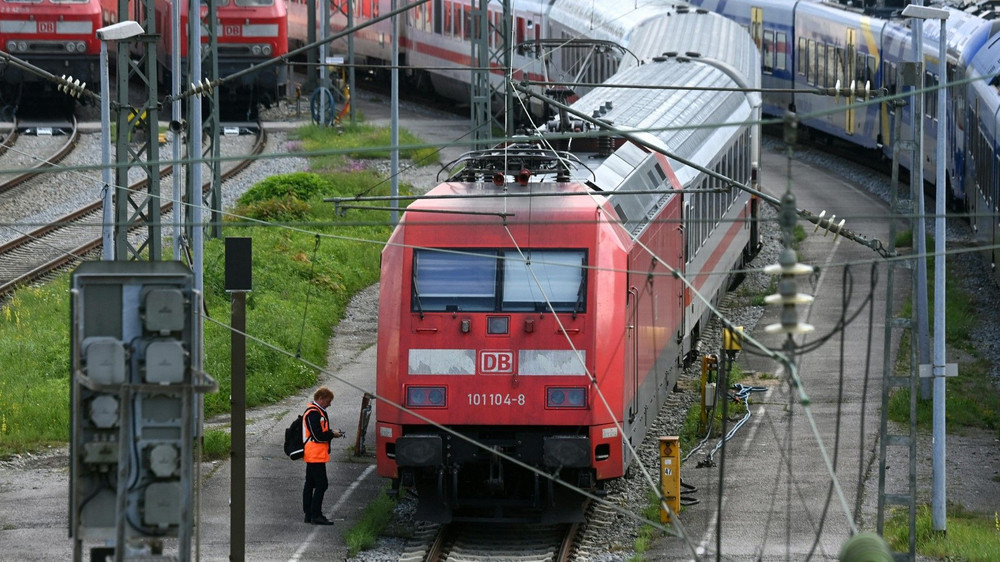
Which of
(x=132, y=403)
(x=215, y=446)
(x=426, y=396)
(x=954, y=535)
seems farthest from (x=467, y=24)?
(x=132, y=403)

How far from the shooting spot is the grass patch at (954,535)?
47.7ft

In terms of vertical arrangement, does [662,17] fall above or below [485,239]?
above

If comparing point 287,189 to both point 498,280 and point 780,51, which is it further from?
point 498,280

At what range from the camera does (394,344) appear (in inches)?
579

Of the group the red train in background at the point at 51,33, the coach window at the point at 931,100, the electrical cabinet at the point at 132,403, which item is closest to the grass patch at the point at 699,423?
the electrical cabinet at the point at 132,403

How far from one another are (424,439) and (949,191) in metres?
22.1

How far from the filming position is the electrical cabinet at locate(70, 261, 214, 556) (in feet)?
30.7

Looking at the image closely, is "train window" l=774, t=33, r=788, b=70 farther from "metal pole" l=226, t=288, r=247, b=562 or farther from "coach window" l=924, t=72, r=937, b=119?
"metal pole" l=226, t=288, r=247, b=562

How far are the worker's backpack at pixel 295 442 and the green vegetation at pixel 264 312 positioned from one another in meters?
0.81

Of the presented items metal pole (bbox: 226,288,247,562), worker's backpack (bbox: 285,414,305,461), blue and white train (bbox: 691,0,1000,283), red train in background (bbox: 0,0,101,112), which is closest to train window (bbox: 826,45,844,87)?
blue and white train (bbox: 691,0,1000,283)

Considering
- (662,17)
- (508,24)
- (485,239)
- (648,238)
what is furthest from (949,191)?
(485,239)

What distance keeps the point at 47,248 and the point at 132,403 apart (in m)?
19.5

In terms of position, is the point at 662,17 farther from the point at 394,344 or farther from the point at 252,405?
the point at 394,344

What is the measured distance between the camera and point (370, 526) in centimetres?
1533
